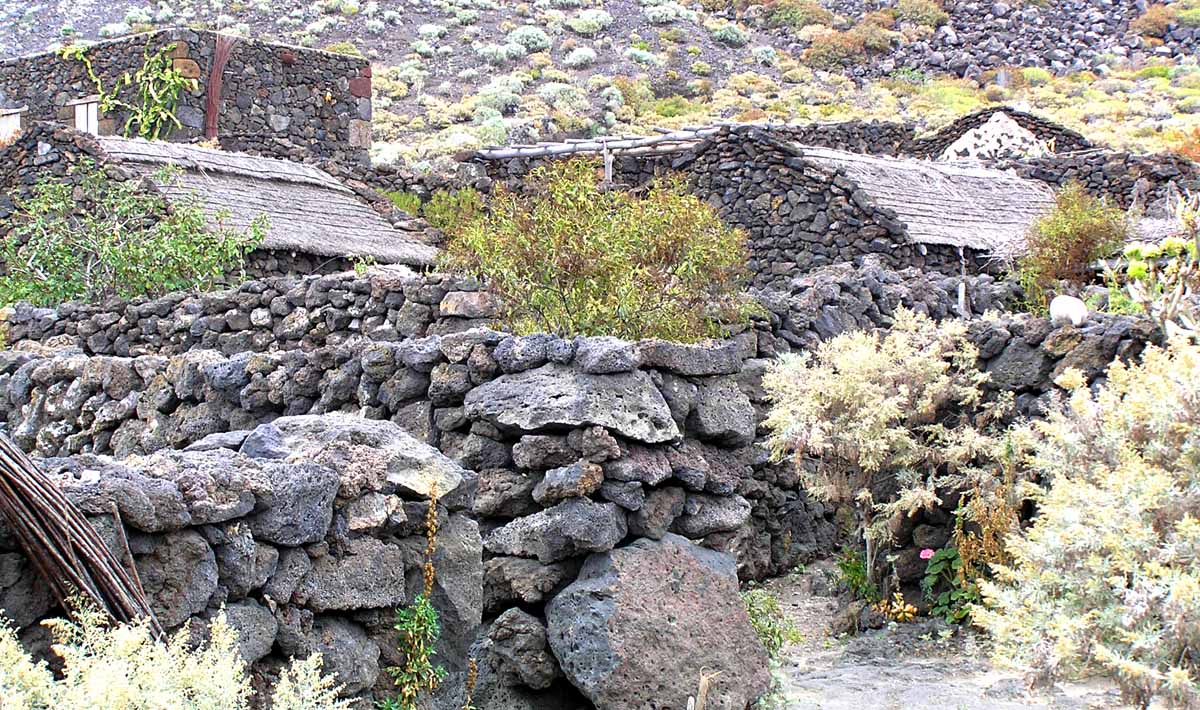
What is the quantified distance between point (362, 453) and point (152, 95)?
18.3m

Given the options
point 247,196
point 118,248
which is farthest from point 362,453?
point 247,196

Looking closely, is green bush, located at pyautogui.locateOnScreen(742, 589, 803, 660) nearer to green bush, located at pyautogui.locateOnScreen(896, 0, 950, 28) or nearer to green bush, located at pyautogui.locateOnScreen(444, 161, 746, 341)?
green bush, located at pyautogui.locateOnScreen(444, 161, 746, 341)

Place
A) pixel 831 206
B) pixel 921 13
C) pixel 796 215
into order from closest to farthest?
pixel 831 206
pixel 796 215
pixel 921 13

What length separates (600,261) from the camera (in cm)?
770

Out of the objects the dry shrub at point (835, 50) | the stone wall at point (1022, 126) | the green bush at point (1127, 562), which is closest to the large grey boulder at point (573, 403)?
the green bush at point (1127, 562)

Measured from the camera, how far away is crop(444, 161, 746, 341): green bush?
7613 millimetres

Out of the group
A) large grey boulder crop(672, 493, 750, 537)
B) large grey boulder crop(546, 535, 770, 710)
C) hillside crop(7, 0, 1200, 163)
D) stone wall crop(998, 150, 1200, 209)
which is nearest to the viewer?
large grey boulder crop(546, 535, 770, 710)

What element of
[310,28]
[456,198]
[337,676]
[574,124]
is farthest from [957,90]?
[337,676]

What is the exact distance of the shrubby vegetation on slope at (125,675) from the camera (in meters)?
2.95

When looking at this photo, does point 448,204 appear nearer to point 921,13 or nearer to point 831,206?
point 831,206

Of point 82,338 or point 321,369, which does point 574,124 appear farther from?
point 321,369

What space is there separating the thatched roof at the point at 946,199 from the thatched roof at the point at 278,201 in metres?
4.94

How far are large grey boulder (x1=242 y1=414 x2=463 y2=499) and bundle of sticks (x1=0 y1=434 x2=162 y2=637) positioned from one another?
115 centimetres

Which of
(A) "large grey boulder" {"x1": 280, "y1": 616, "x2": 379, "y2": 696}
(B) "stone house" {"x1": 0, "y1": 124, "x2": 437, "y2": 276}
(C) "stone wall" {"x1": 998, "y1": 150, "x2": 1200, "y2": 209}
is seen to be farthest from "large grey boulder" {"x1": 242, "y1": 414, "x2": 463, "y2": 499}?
(C) "stone wall" {"x1": 998, "y1": 150, "x2": 1200, "y2": 209}
